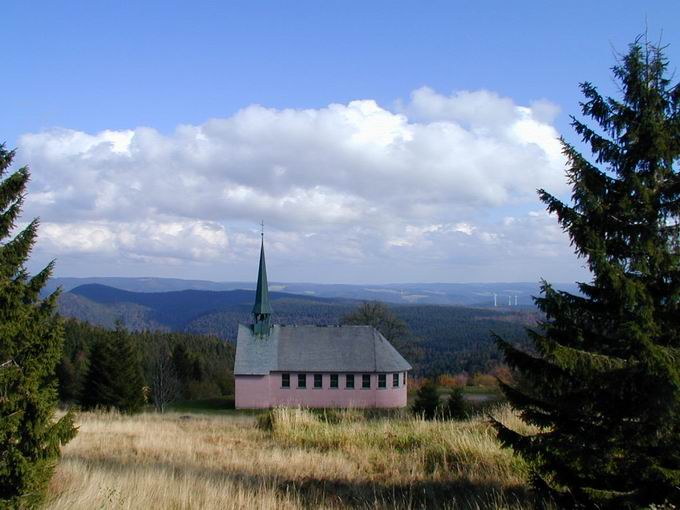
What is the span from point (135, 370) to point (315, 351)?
1409 cm

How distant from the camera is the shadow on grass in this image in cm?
597

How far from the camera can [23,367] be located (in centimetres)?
566

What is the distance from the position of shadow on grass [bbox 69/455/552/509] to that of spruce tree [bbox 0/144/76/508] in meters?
1.52

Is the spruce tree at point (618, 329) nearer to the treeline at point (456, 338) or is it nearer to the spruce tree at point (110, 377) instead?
the spruce tree at point (110, 377)

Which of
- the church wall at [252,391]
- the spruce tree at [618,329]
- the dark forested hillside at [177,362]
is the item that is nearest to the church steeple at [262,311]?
the church wall at [252,391]

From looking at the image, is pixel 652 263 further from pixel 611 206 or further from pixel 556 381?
pixel 556 381

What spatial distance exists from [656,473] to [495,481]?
8.11 ft

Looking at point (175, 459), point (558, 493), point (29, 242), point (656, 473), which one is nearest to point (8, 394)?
point (29, 242)

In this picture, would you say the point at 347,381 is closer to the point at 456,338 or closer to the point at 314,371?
→ the point at 314,371

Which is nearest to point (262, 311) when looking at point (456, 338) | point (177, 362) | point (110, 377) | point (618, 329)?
point (110, 377)

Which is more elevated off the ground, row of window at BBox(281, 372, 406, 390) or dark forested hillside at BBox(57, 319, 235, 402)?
row of window at BBox(281, 372, 406, 390)

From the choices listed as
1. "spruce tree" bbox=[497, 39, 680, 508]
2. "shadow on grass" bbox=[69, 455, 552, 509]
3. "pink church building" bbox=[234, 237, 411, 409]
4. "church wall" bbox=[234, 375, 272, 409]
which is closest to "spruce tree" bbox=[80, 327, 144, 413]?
"church wall" bbox=[234, 375, 272, 409]

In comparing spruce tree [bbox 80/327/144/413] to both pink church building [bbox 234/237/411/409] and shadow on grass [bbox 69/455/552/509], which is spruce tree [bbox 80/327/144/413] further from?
shadow on grass [bbox 69/455/552/509]

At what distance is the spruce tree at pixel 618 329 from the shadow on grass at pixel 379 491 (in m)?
0.68
